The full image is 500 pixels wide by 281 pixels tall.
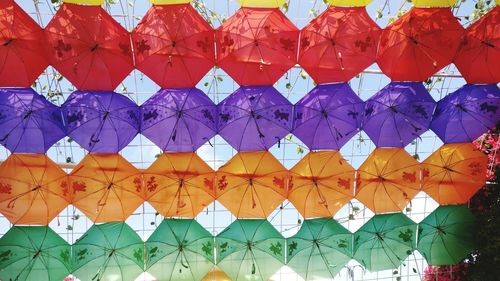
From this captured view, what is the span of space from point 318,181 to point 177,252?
3.86 feet

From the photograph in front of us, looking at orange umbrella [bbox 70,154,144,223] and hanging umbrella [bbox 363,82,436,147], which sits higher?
hanging umbrella [bbox 363,82,436,147]

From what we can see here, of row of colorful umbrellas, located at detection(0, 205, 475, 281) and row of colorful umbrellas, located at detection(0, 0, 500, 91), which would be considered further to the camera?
row of colorful umbrellas, located at detection(0, 205, 475, 281)

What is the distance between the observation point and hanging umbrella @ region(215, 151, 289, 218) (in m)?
4.42

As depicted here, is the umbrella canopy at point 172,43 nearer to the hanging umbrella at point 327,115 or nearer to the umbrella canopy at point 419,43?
the hanging umbrella at point 327,115

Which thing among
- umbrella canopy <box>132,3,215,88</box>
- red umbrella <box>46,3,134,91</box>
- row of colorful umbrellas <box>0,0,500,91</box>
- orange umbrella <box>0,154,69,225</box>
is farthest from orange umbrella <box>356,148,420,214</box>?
orange umbrella <box>0,154,69,225</box>

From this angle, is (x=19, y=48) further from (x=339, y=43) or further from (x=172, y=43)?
(x=339, y=43)

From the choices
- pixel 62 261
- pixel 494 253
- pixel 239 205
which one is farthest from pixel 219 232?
pixel 494 253

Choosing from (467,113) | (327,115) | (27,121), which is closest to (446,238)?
(467,113)

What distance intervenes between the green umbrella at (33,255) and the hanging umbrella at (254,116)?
1452mm

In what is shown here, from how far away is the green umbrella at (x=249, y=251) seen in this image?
14.6 feet

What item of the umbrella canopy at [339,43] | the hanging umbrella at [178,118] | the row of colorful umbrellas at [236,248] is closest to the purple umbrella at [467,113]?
the row of colorful umbrellas at [236,248]

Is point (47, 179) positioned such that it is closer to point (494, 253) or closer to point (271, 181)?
point (271, 181)

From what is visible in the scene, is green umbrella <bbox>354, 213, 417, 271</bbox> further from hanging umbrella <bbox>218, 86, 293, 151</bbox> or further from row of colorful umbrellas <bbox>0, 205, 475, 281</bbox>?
hanging umbrella <bbox>218, 86, 293, 151</bbox>

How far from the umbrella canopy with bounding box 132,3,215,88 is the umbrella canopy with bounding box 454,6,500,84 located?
1.88 metres
